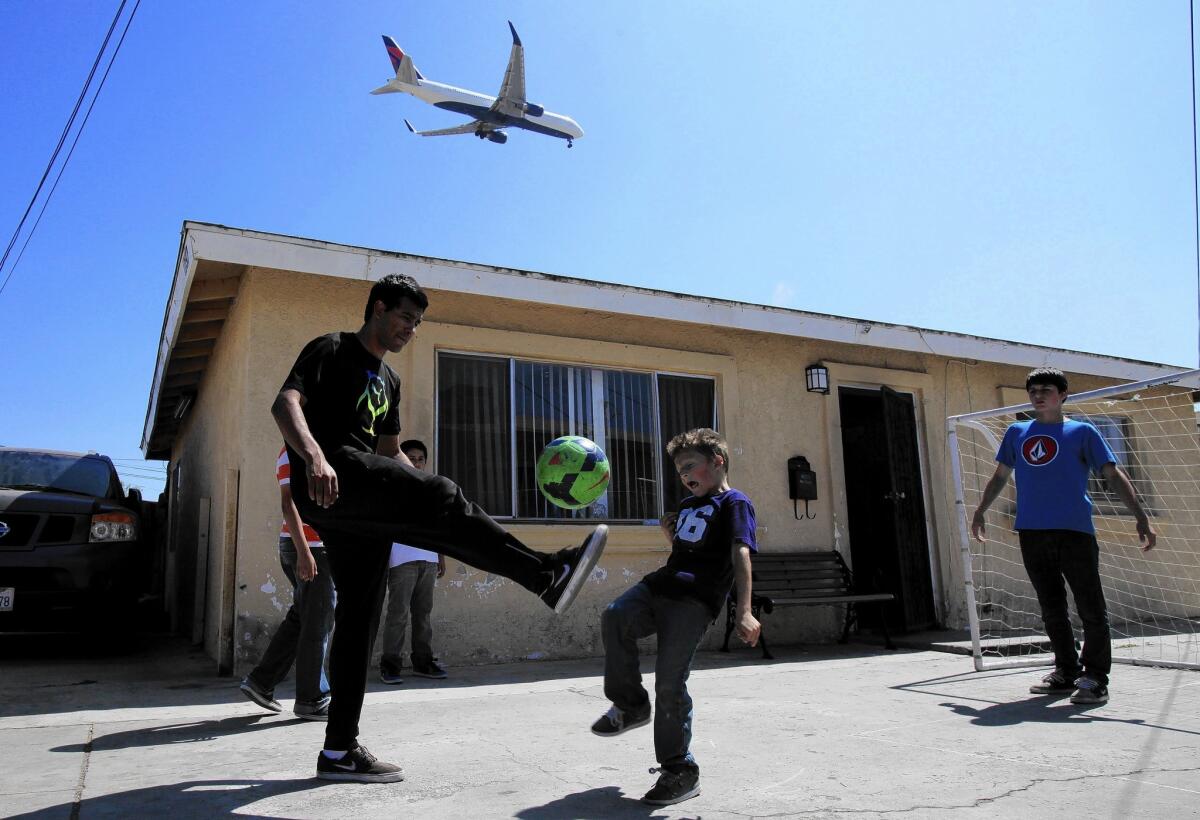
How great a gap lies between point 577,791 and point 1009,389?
899 cm

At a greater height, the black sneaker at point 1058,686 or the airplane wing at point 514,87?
the airplane wing at point 514,87

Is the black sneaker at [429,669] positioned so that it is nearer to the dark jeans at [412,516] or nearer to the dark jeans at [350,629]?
the dark jeans at [350,629]

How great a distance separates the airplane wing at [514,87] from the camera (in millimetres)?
28594

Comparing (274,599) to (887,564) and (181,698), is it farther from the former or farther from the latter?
(887,564)

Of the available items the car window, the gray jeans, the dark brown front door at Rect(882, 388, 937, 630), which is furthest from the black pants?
the dark brown front door at Rect(882, 388, 937, 630)

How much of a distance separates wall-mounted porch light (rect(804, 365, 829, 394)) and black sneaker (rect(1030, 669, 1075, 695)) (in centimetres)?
430

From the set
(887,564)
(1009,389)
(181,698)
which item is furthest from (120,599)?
(1009,389)

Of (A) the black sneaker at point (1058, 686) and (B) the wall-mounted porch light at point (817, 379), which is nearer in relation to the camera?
(A) the black sneaker at point (1058, 686)

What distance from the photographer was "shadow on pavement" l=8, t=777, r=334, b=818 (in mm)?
2623

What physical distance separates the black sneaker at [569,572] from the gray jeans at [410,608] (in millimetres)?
3068

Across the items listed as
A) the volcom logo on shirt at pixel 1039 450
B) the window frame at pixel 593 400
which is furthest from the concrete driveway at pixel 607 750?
the window frame at pixel 593 400

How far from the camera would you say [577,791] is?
9.63 ft

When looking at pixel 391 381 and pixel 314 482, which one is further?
pixel 391 381

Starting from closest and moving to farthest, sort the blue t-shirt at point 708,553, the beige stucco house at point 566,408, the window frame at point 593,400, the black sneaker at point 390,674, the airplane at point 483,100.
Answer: the blue t-shirt at point 708,553 → the black sneaker at point 390,674 → the beige stucco house at point 566,408 → the window frame at point 593,400 → the airplane at point 483,100
